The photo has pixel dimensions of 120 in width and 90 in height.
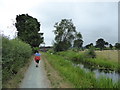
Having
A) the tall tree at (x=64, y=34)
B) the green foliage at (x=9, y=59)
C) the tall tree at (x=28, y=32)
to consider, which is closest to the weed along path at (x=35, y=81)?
the green foliage at (x=9, y=59)

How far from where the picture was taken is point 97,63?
34.2 metres

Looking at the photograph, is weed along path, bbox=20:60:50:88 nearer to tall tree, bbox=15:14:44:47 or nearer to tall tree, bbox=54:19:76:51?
tall tree, bbox=15:14:44:47

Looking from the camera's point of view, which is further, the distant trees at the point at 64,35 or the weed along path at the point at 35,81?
the distant trees at the point at 64,35

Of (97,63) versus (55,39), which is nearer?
(97,63)

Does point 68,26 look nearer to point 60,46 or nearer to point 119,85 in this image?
point 60,46

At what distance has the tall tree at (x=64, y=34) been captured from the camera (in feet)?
285

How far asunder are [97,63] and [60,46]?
174 ft

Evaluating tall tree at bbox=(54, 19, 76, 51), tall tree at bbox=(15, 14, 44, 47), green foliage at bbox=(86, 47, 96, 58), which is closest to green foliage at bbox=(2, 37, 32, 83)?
green foliage at bbox=(86, 47, 96, 58)

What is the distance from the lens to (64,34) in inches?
3467

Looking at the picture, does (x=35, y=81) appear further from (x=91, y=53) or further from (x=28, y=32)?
(x=28, y=32)

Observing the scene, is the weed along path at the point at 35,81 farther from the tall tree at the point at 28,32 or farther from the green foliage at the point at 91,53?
the tall tree at the point at 28,32

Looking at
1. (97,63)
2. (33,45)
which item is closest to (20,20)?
(33,45)

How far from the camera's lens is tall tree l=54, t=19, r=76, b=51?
285ft

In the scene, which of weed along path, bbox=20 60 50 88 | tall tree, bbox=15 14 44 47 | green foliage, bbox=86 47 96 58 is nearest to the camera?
weed along path, bbox=20 60 50 88
